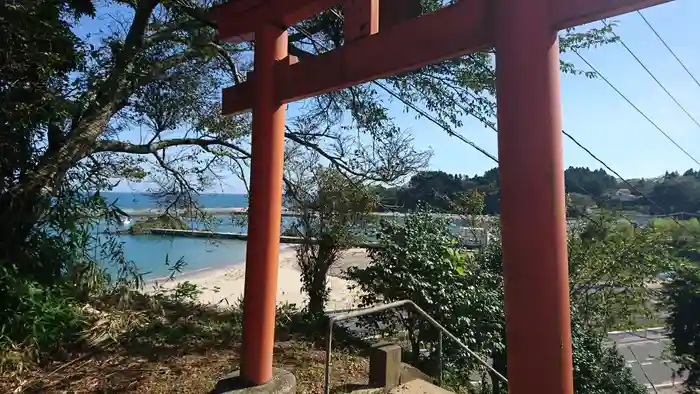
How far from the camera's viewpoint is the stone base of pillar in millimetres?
2691

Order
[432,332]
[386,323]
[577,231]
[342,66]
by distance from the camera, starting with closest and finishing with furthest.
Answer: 1. [342,66]
2. [432,332]
3. [386,323]
4. [577,231]

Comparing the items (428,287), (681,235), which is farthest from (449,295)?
(681,235)

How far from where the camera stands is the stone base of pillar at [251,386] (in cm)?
269

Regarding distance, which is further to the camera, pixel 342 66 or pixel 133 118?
pixel 133 118

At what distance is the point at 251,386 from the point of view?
2754 mm

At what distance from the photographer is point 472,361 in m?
5.18

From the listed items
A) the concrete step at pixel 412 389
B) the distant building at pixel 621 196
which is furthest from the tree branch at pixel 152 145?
the distant building at pixel 621 196

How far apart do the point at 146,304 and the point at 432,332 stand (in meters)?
3.39

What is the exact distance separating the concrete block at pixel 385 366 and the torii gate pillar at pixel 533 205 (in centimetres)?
193

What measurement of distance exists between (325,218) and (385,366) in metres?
3.53

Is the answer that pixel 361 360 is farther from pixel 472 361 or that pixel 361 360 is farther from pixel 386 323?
pixel 472 361

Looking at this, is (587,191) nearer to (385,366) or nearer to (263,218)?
(385,366)

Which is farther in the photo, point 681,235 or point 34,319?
point 681,235

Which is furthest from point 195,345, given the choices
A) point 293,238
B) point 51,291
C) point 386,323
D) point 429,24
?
point 429,24
